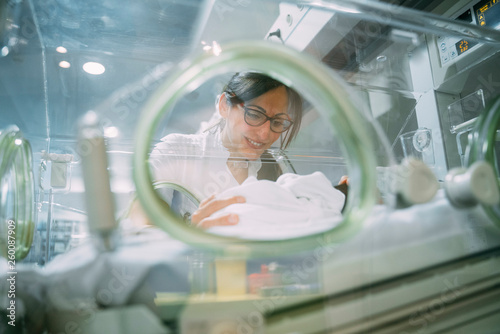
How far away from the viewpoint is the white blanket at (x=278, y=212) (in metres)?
0.65

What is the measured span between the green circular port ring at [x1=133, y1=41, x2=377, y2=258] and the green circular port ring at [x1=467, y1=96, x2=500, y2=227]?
0.29m

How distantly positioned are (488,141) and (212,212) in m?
0.60

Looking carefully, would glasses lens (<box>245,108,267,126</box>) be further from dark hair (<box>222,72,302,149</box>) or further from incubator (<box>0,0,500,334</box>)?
incubator (<box>0,0,500,334</box>)

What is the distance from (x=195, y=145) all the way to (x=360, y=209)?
0.87 metres

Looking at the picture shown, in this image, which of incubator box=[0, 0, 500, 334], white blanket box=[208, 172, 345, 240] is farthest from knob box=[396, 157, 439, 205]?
white blanket box=[208, 172, 345, 240]

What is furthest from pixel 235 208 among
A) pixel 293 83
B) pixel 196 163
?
pixel 196 163

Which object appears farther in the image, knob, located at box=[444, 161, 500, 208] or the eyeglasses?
the eyeglasses

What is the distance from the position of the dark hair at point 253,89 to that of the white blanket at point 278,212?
44 cm

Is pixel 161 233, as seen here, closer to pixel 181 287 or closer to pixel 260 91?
pixel 181 287

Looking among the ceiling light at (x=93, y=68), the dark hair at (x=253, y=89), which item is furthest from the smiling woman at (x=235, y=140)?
the ceiling light at (x=93, y=68)

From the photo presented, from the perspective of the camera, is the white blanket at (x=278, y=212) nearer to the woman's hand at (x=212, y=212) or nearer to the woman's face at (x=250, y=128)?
the woman's hand at (x=212, y=212)

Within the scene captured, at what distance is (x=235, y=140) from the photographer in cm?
139

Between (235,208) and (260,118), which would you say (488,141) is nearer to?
(235,208)

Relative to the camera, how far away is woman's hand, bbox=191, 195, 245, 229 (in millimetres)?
684
